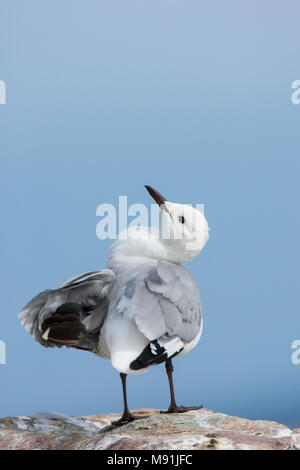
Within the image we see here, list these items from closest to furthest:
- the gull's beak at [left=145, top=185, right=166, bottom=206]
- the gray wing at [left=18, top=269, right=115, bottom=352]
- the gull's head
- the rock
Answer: the rock
the gray wing at [left=18, top=269, right=115, bottom=352]
the gull's head
the gull's beak at [left=145, top=185, right=166, bottom=206]

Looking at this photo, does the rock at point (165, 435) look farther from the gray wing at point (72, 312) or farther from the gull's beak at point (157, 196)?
the gull's beak at point (157, 196)

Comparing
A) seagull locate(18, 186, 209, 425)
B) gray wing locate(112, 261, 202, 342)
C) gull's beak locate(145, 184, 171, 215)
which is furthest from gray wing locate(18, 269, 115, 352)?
gull's beak locate(145, 184, 171, 215)

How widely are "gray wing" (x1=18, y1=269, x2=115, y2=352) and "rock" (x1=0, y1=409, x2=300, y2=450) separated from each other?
56cm

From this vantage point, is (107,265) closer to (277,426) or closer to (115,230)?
(115,230)

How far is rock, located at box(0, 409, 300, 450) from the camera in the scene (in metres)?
3.96

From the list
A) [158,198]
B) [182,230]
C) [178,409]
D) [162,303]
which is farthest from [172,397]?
[158,198]

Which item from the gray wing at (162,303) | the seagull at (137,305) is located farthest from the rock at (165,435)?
the gray wing at (162,303)

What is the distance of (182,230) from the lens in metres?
4.75

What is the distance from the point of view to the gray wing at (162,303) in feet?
13.8

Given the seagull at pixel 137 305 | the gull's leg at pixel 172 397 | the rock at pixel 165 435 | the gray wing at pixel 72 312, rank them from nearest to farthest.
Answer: the rock at pixel 165 435
the seagull at pixel 137 305
the gray wing at pixel 72 312
the gull's leg at pixel 172 397

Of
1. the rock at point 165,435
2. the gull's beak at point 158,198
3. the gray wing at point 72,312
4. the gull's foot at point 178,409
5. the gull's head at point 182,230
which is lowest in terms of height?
the rock at point 165,435

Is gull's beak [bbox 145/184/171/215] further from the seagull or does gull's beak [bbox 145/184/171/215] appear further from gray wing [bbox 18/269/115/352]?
gray wing [bbox 18/269/115/352]

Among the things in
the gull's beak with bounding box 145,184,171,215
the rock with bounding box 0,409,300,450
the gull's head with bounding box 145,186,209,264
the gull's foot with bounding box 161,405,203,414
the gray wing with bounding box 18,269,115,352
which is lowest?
the rock with bounding box 0,409,300,450

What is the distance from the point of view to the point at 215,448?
3.91m
